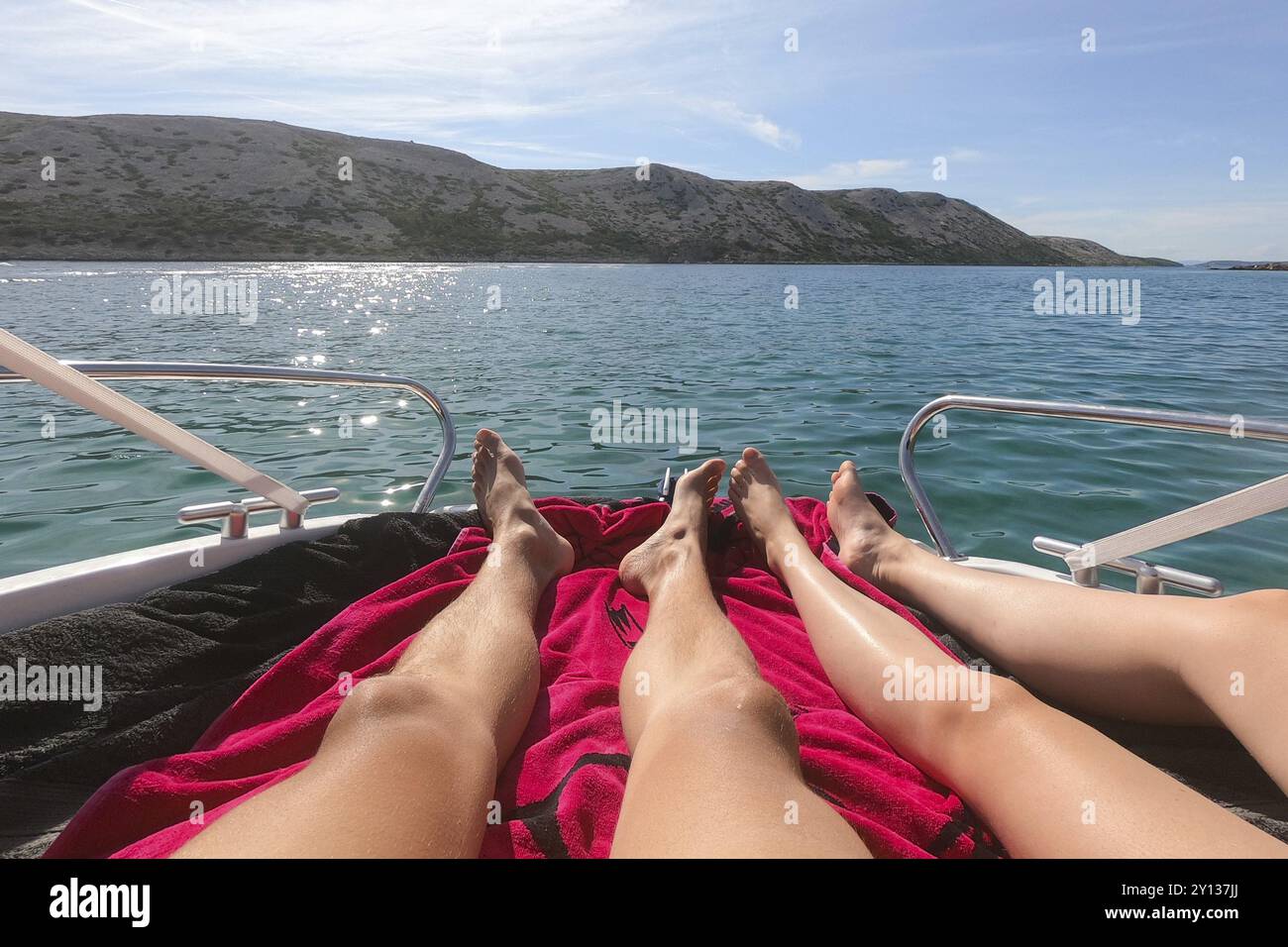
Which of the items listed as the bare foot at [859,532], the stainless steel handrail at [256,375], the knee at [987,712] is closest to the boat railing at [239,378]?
the stainless steel handrail at [256,375]

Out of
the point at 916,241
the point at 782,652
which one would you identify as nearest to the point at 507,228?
the point at 916,241

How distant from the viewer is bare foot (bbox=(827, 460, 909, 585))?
8.32 feet

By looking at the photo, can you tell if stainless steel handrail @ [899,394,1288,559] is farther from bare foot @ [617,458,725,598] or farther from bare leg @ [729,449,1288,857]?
bare leg @ [729,449,1288,857]

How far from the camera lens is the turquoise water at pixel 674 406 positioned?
487cm

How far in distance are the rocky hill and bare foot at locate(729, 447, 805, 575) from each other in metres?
54.8

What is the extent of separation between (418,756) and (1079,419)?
2340 mm

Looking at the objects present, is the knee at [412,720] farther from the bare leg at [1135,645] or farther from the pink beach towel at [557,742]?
the bare leg at [1135,645]

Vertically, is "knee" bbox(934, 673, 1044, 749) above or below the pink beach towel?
above

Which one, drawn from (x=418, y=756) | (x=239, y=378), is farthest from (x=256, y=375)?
(x=418, y=756)

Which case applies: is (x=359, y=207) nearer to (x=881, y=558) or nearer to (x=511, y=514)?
(x=511, y=514)

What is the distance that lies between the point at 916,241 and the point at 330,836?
112954mm

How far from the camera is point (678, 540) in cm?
253

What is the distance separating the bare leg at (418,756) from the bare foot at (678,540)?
50 cm

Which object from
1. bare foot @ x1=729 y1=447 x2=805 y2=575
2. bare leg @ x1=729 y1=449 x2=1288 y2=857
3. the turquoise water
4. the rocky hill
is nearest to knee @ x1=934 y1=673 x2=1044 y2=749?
bare leg @ x1=729 y1=449 x2=1288 y2=857
